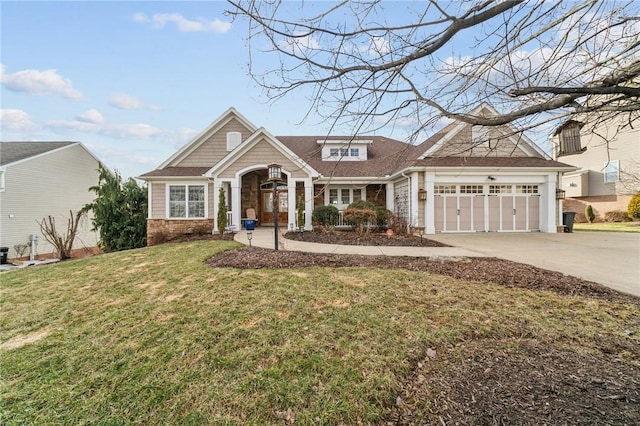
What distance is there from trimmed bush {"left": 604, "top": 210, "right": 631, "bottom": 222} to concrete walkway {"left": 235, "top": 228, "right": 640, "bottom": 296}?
1494 centimetres

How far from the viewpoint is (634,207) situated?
797 inches

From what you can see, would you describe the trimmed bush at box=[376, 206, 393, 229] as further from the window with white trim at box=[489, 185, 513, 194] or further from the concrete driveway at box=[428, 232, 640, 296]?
the window with white trim at box=[489, 185, 513, 194]

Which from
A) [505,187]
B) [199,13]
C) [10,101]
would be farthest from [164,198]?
[505,187]

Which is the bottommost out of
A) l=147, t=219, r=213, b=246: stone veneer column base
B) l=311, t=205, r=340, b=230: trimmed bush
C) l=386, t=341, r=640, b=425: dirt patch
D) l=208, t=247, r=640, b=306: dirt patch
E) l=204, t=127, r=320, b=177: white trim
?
l=386, t=341, r=640, b=425: dirt patch

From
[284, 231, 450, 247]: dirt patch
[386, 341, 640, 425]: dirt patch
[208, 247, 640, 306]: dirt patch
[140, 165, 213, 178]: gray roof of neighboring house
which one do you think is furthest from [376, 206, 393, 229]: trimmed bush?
[386, 341, 640, 425]: dirt patch

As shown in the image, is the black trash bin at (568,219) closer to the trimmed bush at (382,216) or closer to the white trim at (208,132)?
the trimmed bush at (382,216)

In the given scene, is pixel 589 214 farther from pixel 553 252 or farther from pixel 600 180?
pixel 553 252

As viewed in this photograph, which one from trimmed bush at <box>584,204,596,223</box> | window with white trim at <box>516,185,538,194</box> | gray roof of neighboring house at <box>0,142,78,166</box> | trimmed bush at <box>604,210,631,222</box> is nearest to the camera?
window with white trim at <box>516,185,538,194</box>

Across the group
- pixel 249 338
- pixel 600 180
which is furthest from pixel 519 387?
pixel 600 180

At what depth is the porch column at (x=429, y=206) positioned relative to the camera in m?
14.4

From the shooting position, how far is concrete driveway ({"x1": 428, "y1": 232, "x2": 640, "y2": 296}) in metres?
6.34

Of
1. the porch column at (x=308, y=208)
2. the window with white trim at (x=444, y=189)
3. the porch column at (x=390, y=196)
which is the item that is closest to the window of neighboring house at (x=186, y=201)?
the porch column at (x=308, y=208)

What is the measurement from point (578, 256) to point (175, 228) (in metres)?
16.7

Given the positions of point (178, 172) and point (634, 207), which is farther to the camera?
point (634, 207)
